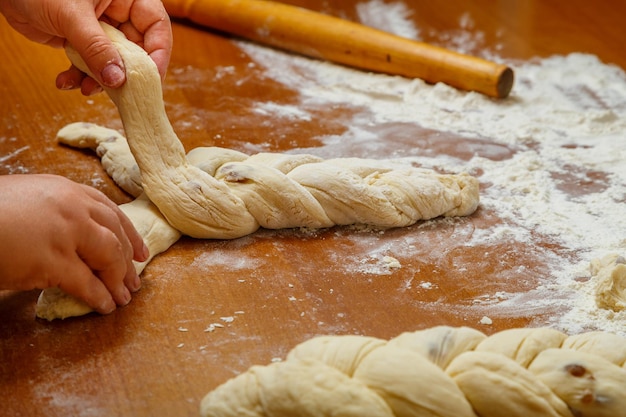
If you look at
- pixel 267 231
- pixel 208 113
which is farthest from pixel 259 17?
pixel 267 231

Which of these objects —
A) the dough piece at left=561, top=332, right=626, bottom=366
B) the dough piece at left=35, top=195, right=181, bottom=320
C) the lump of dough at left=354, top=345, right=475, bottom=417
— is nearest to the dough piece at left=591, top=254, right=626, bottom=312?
the dough piece at left=561, top=332, right=626, bottom=366

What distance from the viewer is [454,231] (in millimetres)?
1885

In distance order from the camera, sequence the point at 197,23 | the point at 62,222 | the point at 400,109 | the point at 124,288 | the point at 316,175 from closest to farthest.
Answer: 1. the point at 62,222
2. the point at 124,288
3. the point at 316,175
4. the point at 400,109
5. the point at 197,23

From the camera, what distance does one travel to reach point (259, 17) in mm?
2910

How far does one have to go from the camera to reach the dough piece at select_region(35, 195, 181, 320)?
1547 millimetres

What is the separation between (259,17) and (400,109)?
27.9 inches

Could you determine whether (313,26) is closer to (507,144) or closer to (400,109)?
(400,109)

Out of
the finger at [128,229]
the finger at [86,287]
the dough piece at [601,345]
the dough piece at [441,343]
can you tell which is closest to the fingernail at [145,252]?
the finger at [128,229]

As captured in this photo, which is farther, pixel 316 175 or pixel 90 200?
pixel 316 175

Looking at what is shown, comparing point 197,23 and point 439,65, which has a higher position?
point 439,65

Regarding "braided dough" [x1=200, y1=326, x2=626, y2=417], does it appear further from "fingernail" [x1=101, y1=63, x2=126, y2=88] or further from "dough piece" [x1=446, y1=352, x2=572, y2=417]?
"fingernail" [x1=101, y1=63, x2=126, y2=88]

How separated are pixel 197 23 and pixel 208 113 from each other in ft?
2.61

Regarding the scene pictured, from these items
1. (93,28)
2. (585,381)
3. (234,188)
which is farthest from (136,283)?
(585,381)

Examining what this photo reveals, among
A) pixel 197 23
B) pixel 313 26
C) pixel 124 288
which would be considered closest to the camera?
pixel 124 288
